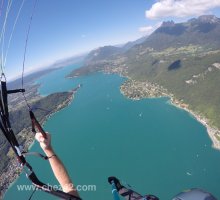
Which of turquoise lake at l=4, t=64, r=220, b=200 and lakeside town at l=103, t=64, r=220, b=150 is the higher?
turquoise lake at l=4, t=64, r=220, b=200

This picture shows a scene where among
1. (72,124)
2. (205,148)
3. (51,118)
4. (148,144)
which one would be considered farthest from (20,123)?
(205,148)

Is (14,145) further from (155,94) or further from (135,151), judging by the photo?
(155,94)

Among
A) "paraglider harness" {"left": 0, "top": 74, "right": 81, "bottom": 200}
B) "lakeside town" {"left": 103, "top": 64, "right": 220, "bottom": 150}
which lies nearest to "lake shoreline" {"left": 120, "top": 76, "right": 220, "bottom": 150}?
"lakeside town" {"left": 103, "top": 64, "right": 220, "bottom": 150}

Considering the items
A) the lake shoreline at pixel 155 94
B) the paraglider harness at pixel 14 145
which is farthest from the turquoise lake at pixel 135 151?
the paraglider harness at pixel 14 145

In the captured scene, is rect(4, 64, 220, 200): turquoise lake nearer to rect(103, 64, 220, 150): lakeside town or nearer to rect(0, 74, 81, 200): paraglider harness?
rect(103, 64, 220, 150): lakeside town

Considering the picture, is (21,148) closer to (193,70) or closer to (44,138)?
(44,138)

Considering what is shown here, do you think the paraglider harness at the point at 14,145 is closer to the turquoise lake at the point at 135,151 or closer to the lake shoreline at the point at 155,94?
the turquoise lake at the point at 135,151

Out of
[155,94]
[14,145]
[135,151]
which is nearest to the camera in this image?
[14,145]

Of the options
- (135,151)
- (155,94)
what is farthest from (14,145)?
(155,94)

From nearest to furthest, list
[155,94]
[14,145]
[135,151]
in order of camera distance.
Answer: [14,145], [135,151], [155,94]
